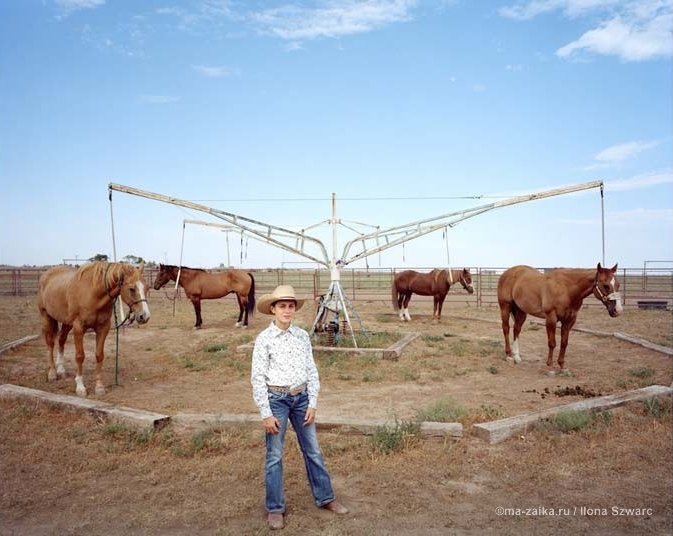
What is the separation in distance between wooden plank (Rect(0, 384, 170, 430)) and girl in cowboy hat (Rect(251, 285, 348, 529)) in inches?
97.0

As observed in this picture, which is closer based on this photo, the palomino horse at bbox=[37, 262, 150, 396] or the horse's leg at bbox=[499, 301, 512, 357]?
the palomino horse at bbox=[37, 262, 150, 396]

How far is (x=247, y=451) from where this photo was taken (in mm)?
4934

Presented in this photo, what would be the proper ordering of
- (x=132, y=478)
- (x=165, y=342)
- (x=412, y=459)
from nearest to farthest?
(x=132, y=478) → (x=412, y=459) → (x=165, y=342)

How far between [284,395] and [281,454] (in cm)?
43

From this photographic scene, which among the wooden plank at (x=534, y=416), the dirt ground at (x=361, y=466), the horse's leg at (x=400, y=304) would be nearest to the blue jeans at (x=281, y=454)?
the dirt ground at (x=361, y=466)

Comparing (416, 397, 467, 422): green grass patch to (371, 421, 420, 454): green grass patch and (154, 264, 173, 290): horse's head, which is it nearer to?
(371, 421, 420, 454): green grass patch

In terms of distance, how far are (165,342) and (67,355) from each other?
99.1 inches

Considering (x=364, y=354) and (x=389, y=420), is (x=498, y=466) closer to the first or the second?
(x=389, y=420)

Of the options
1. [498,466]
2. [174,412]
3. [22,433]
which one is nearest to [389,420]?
[498,466]

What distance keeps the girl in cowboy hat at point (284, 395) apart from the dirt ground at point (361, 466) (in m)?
0.22

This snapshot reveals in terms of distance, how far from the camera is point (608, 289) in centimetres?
823

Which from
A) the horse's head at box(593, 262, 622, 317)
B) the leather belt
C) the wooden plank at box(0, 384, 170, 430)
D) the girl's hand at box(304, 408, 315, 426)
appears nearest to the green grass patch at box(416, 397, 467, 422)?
the girl's hand at box(304, 408, 315, 426)

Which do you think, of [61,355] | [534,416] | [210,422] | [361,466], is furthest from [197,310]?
[534,416]

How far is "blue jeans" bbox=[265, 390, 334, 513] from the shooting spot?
11.8 ft
